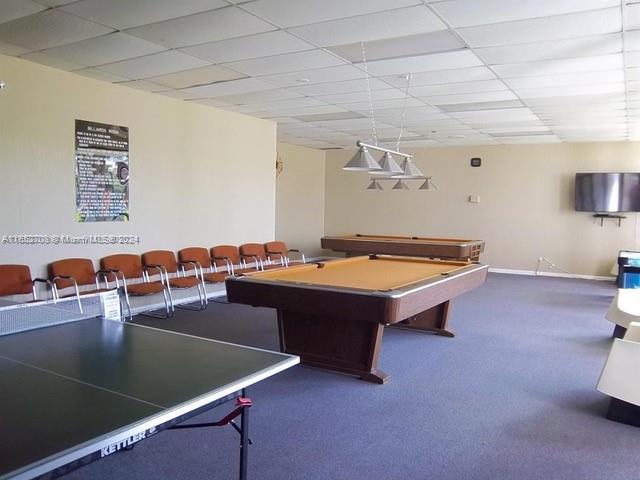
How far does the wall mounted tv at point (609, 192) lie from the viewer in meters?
9.02

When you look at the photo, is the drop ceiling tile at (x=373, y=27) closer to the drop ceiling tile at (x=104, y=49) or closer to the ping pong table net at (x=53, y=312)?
the drop ceiling tile at (x=104, y=49)

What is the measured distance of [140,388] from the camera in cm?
174

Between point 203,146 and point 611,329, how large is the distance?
5338 millimetres

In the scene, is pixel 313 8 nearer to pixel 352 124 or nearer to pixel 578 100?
pixel 578 100

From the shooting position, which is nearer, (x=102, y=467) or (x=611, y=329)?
(x=102, y=467)

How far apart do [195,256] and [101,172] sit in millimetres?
1573

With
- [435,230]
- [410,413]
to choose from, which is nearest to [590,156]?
[435,230]

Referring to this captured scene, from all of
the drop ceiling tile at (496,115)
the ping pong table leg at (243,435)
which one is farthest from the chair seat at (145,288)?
the drop ceiling tile at (496,115)

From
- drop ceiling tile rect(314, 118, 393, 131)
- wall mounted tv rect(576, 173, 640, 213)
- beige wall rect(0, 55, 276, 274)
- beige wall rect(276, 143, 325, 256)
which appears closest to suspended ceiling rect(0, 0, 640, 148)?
beige wall rect(0, 55, 276, 274)

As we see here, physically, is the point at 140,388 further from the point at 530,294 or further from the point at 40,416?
the point at 530,294

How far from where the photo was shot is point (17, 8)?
3539 mm

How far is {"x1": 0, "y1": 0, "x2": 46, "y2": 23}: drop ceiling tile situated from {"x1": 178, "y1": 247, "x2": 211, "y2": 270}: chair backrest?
329cm

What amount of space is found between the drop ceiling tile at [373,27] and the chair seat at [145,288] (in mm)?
3027

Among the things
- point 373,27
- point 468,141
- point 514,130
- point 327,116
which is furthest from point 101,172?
point 468,141
